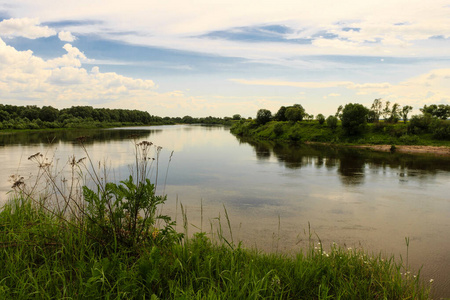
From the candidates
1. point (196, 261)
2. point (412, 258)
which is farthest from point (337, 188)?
point (196, 261)

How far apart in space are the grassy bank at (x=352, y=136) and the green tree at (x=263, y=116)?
10.4 metres

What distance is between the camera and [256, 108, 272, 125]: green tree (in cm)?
8394

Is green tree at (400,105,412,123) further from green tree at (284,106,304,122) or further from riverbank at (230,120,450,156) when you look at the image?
green tree at (284,106,304,122)

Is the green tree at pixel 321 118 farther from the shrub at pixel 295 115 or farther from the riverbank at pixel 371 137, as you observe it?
the shrub at pixel 295 115

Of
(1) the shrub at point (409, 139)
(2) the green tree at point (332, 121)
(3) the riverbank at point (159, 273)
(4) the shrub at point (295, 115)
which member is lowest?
(3) the riverbank at point (159, 273)

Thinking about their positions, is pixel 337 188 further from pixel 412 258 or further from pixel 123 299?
pixel 123 299

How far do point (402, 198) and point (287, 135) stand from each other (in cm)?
4736

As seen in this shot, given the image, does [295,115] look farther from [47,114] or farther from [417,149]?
[47,114]

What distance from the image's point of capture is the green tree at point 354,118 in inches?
2037

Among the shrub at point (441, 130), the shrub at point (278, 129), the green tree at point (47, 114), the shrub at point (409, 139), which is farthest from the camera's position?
the green tree at point (47, 114)

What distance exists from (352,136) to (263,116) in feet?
112

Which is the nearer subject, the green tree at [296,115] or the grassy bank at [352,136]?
the grassy bank at [352,136]

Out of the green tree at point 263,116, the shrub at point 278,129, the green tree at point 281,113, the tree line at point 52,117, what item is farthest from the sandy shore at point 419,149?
the tree line at point 52,117

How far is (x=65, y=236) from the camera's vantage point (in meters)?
5.32
